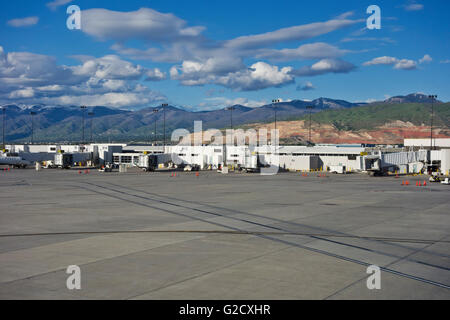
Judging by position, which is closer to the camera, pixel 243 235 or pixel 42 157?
pixel 243 235

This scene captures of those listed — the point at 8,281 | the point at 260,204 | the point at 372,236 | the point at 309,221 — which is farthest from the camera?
the point at 260,204

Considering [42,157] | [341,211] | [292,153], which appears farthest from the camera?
[42,157]

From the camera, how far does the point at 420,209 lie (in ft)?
121

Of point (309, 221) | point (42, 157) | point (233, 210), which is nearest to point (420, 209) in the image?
point (309, 221)

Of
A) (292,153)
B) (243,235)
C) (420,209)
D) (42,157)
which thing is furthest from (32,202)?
(42,157)

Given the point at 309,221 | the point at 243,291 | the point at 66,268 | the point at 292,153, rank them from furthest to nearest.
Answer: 1. the point at 292,153
2. the point at 309,221
3. the point at 66,268
4. the point at 243,291

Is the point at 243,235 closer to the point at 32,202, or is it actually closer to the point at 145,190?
the point at 32,202

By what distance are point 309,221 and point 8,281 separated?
1994 centimetres

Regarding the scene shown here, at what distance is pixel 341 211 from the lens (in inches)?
1404

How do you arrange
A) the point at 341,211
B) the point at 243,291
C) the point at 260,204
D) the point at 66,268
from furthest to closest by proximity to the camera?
the point at 260,204 < the point at 341,211 < the point at 66,268 < the point at 243,291

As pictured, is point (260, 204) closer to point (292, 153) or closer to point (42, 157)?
point (292, 153)

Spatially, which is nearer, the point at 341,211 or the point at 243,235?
the point at 243,235

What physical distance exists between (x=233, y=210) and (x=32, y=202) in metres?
19.5

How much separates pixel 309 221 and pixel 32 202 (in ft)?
86.1
